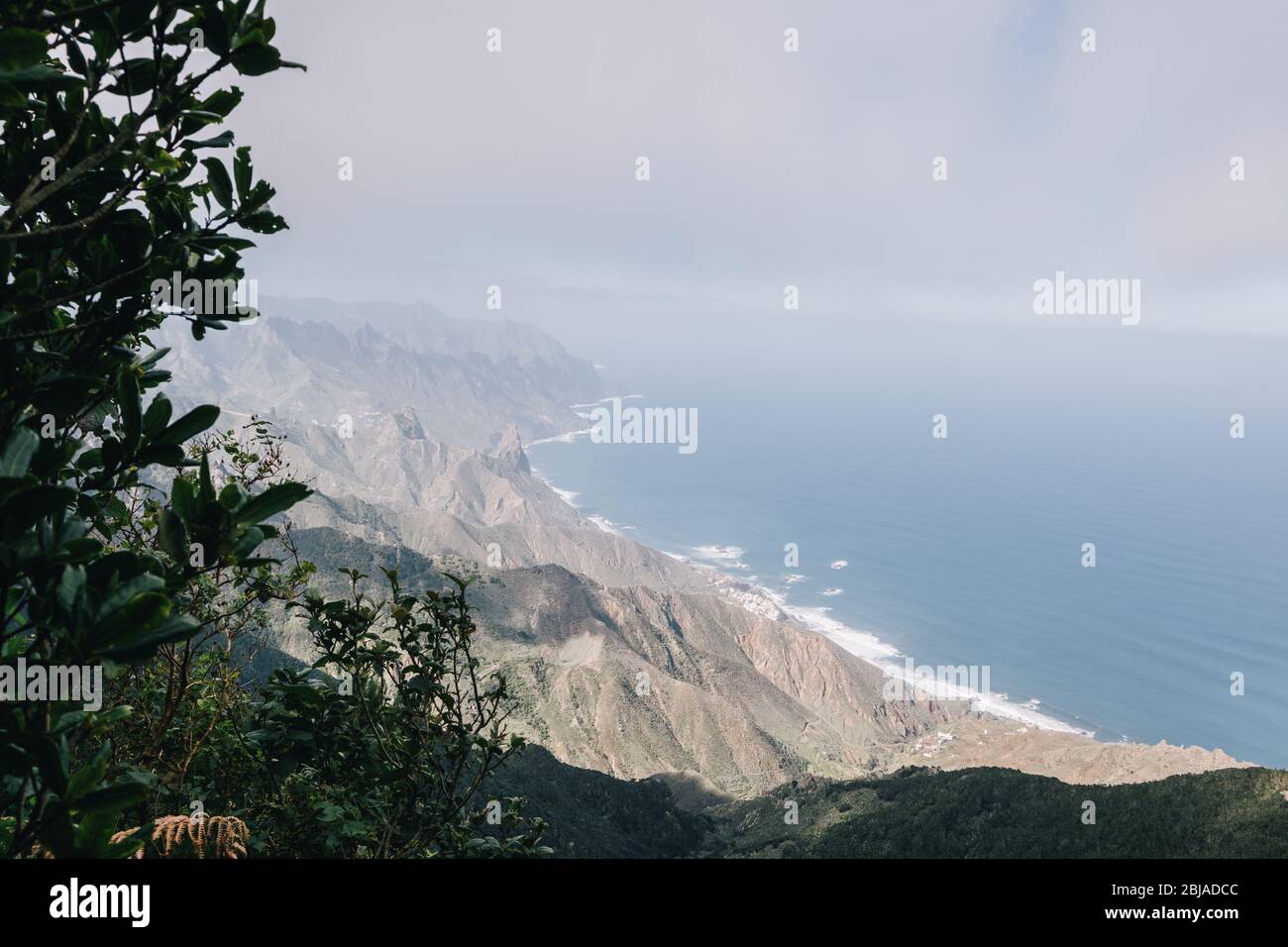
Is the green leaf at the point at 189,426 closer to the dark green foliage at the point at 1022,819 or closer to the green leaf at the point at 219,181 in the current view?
the green leaf at the point at 219,181

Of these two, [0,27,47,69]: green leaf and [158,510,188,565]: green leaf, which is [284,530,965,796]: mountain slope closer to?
[158,510,188,565]: green leaf

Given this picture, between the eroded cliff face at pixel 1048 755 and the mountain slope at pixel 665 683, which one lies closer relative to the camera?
the eroded cliff face at pixel 1048 755

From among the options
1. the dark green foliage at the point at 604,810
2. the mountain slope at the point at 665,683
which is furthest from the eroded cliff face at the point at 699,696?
the dark green foliage at the point at 604,810

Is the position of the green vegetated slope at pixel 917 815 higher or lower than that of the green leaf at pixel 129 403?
lower

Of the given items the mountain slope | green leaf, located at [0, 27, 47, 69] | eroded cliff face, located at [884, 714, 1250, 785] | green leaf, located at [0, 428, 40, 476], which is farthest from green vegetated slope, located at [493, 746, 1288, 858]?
green leaf, located at [0, 27, 47, 69]

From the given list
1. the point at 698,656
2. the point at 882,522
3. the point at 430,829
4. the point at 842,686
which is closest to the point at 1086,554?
the point at 882,522

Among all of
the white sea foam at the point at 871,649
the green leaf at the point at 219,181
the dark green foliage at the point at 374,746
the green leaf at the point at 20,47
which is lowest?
the white sea foam at the point at 871,649
